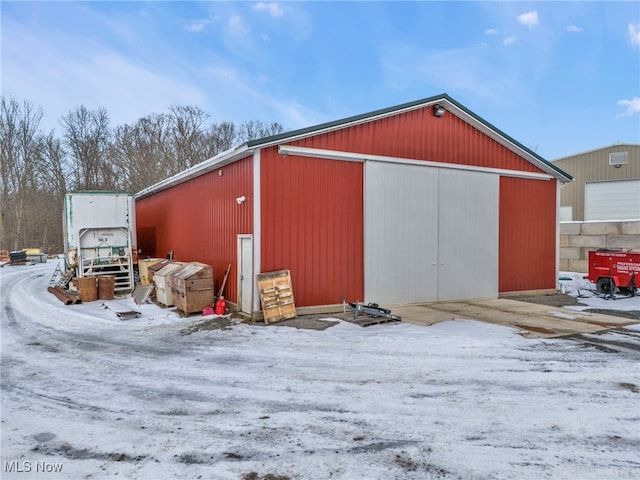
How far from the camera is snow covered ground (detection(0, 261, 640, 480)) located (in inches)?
111

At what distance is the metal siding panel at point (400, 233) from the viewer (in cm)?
915

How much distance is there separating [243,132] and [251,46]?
24900 millimetres

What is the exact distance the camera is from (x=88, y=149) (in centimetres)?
3281

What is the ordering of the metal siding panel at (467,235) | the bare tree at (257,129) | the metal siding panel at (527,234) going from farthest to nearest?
the bare tree at (257,129), the metal siding panel at (527,234), the metal siding panel at (467,235)

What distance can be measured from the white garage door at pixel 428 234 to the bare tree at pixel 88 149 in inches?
1178

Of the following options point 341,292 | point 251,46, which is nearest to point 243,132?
point 251,46

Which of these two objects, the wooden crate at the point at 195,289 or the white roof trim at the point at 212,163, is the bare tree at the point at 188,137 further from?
the wooden crate at the point at 195,289

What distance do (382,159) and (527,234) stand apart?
572 cm

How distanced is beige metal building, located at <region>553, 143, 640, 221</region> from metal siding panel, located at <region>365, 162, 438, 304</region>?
19.3 metres

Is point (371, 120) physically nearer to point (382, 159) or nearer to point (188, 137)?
point (382, 159)

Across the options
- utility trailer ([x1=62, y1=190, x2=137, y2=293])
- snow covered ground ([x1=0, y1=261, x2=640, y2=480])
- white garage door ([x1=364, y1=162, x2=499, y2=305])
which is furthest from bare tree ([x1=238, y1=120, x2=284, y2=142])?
snow covered ground ([x1=0, y1=261, x2=640, y2=480])

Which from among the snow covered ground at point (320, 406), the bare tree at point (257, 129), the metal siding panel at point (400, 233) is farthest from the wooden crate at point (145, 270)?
the bare tree at point (257, 129)

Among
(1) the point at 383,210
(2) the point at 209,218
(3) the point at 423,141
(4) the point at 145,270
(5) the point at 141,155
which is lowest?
(4) the point at 145,270

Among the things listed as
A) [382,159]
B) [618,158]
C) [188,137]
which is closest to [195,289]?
[382,159]
